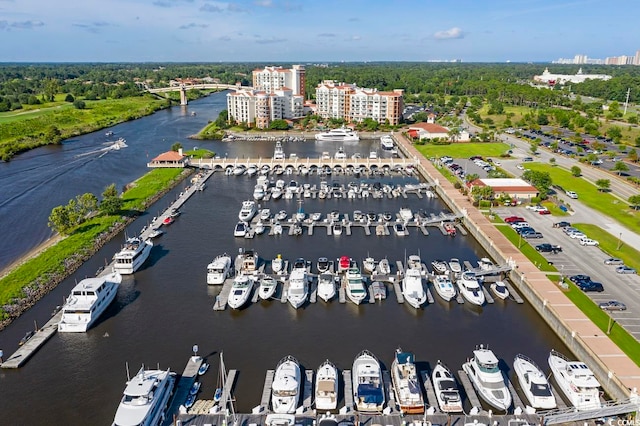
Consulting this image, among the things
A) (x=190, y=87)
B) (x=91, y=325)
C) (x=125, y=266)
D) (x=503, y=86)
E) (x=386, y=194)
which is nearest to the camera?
(x=91, y=325)

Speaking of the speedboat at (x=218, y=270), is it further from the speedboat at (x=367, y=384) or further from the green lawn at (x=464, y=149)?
the green lawn at (x=464, y=149)

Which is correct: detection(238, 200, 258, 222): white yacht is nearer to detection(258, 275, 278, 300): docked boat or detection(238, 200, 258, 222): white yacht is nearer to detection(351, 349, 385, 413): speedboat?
detection(258, 275, 278, 300): docked boat

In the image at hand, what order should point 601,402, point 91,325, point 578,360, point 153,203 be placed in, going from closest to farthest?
1. point 601,402
2. point 578,360
3. point 91,325
4. point 153,203

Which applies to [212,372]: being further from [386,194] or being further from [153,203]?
[386,194]

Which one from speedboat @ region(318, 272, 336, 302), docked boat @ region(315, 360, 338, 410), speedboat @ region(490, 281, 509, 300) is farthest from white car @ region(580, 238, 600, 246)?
docked boat @ region(315, 360, 338, 410)

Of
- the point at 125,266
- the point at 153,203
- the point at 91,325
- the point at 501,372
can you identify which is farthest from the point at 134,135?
the point at 501,372

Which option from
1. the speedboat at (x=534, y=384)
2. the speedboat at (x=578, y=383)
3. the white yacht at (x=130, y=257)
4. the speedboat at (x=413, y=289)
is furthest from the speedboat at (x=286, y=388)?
the white yacht at (x=130, y=257)
